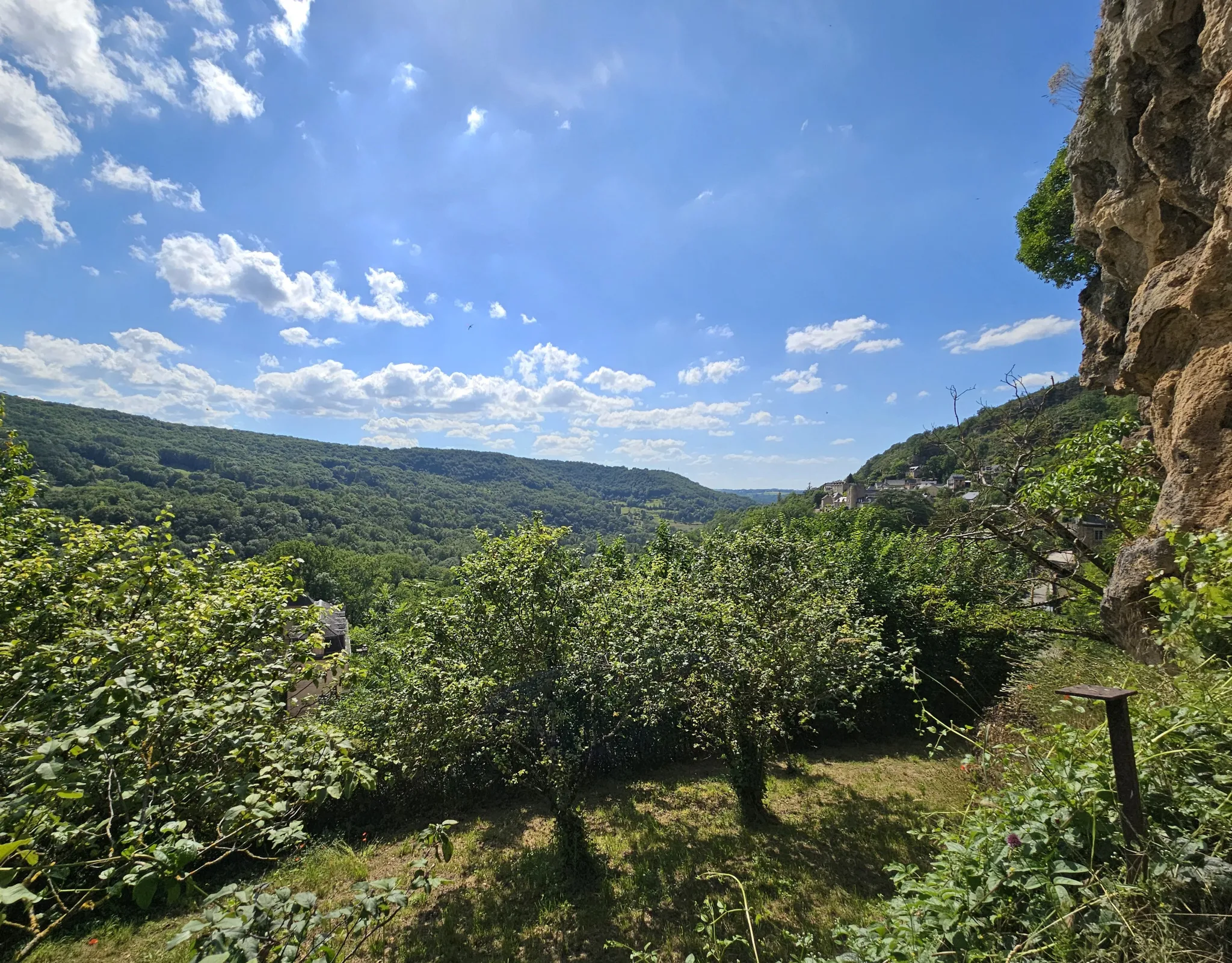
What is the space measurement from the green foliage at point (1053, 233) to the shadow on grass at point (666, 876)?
49.1ft

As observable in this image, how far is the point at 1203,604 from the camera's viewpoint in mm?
2980

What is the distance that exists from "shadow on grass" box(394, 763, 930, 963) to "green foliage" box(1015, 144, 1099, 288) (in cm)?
1497

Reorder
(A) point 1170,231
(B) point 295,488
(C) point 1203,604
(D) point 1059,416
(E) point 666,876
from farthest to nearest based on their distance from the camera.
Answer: (B) point 295,488 → (D) point 1059,416 → (E) point 666,876 → (A) point 1170,231 → (C) point 1203,604

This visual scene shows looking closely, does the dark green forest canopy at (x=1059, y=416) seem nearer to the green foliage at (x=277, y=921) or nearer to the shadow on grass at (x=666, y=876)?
the shadow on grass at (x=666, y=876)

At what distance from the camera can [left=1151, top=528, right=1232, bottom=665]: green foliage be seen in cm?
279

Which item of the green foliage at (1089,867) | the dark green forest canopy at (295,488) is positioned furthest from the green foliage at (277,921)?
the dark green forest canopy at (295,488)

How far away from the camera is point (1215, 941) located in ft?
5.97

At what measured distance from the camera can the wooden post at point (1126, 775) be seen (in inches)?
82.4

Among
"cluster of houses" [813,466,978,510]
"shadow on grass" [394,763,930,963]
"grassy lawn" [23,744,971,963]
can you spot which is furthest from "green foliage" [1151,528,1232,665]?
"cluster of houses" [813,466,978,510]

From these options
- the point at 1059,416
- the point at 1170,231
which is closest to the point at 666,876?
the point at 1170,231

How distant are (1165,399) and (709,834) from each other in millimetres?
8231

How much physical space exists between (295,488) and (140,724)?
113246mm

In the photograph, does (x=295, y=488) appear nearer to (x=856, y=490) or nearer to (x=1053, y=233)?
(x=856, y=490)

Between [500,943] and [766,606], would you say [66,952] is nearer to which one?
[500,943]
